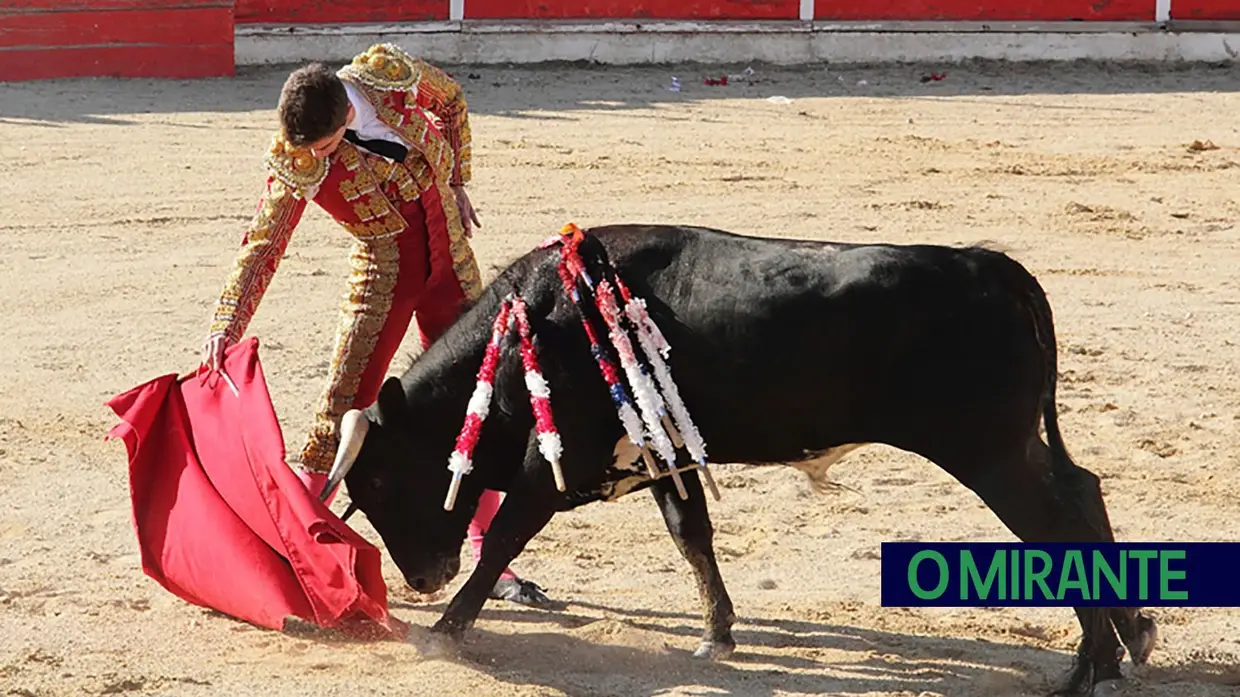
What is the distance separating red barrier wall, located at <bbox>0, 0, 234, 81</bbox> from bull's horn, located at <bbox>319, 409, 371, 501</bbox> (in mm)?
7378

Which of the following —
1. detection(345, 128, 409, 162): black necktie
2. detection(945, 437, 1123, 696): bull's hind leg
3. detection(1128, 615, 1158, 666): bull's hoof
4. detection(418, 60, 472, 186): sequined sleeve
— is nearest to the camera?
detection(945, 437, 1123, 696): bull's hind leg

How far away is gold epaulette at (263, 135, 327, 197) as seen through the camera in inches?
160

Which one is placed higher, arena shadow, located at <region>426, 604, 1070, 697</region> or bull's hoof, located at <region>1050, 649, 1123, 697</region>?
bull's hoof, located at <region>1050, 649, 1123, 697</region>

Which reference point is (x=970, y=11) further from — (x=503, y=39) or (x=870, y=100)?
(x=503, y=39)

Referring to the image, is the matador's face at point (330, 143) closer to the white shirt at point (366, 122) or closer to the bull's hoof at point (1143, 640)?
→ the white shirt at point (366, 122)

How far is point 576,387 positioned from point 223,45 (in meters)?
7.89

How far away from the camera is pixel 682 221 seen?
8164mm

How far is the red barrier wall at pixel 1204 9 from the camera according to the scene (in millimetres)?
12312

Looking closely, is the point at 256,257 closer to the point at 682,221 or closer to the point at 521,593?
the point at 521,593

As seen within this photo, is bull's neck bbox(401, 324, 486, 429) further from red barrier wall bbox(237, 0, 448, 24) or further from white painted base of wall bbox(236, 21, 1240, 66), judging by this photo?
red barrier wall bbox(237, 0, 448, 24)

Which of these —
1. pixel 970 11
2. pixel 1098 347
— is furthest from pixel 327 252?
pixel 970 11

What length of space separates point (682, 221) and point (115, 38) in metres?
4.34

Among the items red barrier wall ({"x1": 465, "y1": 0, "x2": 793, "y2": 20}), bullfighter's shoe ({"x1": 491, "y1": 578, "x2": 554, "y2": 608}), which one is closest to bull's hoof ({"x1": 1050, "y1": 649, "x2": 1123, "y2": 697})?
bullfighter's shoe ({"x1": 491, "y1": 578, "x2": 554, "y2": 608})

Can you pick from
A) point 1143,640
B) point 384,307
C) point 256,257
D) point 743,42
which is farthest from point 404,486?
point 743,42
